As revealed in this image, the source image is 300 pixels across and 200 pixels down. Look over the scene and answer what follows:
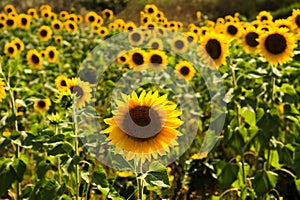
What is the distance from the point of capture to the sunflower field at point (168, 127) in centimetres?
167

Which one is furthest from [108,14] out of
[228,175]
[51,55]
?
[228,175]

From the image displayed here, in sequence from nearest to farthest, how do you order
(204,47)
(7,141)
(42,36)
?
(7,141) < (204,47) < (42,36)

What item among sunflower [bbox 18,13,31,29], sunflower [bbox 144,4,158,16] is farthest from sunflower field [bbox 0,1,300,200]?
sunflower [bbox 144,4,158,16]

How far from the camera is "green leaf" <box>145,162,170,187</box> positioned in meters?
1.63

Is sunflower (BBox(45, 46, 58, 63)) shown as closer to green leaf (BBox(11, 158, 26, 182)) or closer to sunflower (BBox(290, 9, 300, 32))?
sunflower (BBox(290, 9, 300, 32))

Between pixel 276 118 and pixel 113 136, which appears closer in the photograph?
pixel 113 136

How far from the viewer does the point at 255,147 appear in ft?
9.27

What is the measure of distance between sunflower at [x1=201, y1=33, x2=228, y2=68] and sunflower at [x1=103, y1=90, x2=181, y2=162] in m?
1.58

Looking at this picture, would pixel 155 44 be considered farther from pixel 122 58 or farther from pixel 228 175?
pixel 228 175

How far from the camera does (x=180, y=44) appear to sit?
14.9 ft

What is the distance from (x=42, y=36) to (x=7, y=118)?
353 centimetres

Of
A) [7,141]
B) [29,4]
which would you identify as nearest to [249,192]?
[7,141]

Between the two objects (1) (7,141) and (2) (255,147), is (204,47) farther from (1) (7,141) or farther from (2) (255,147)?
(1) (7,141)

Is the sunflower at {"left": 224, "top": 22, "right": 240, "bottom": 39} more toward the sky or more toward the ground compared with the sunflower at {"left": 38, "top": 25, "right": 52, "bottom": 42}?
more toward the sky
